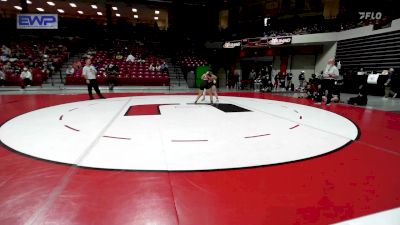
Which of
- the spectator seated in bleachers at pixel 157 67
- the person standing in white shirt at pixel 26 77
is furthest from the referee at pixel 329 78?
the person standing in white shirt at pixel 26 77

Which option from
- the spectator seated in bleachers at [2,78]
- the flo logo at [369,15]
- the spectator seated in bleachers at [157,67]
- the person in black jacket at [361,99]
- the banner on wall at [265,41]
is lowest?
the person in black jacket at [361,99]

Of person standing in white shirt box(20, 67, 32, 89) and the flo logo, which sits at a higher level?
the flo logo

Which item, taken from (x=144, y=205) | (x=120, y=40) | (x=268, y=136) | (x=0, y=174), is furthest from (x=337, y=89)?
(x=120, y=40)

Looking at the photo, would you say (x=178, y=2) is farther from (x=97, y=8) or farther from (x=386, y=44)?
(x=386, y=44)

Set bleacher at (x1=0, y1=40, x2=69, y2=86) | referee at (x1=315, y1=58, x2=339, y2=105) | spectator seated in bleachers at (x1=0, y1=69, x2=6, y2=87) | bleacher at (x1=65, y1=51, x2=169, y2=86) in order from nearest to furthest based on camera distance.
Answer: referee at (x1=315, y1=58, x2=339, y2=105) → spectator seated in bleachers at (x1=0, y1=69, x2=6, y2=87) → bleacher at (x1=0, y1=40, x2=69, y2=86) → bleacher at (x1=65, y1=51, x2=169, y2=86)

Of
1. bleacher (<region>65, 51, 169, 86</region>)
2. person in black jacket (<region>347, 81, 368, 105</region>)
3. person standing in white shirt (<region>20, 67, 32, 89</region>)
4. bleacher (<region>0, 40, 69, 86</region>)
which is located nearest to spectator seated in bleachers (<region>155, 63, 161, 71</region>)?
bleacher (<region>65, 51, 169, 86</region>)

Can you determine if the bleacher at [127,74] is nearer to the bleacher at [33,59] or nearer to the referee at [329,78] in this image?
the bleacher at [33,59]

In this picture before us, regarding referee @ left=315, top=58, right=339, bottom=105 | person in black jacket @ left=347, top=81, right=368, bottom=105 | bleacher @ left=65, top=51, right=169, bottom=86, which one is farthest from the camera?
bleacher @ left=65, top=51, right=169, bottom=86

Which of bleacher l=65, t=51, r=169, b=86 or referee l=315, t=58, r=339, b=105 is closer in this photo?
referee l=315, t=58, r=339, b=105

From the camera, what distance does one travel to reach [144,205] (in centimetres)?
217

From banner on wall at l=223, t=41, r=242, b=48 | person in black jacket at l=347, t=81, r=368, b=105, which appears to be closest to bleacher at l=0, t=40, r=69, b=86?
banner on wall at l=223, t=41, r=242, b=48

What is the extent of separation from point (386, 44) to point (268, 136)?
13.9 metres

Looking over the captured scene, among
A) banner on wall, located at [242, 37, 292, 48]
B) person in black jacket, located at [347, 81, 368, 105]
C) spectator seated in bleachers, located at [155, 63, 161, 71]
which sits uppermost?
banner on wall, located at [242, 37, 292, 48]

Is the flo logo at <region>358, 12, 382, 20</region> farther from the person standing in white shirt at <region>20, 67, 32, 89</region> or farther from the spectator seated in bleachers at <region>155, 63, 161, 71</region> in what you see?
the person standing in white shirt at <region>20, 67, 32, 89</region>
